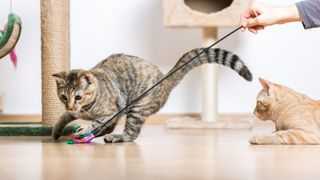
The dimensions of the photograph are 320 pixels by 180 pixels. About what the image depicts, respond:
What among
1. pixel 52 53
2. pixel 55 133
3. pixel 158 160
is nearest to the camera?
pixel 158 160

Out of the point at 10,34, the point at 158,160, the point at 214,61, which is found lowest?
the point at 158,160

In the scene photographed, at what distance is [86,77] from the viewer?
97.3 inches

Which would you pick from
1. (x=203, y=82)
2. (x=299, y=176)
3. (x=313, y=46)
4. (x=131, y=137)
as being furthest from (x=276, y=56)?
(x=299, y=176)

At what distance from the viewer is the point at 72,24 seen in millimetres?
3824

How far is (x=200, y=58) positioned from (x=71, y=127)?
617 mm

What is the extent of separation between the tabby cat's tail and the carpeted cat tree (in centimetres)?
69

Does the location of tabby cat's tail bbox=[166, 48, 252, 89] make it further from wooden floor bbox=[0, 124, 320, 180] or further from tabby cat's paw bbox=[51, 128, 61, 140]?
tabby cat's paw bbox=[51, 128, 61, 140]

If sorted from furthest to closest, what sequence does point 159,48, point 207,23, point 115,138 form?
point 159,48, point 207,23, point 115,138

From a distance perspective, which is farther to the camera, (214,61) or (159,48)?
(159,48)

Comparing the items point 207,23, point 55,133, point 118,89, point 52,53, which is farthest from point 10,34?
point 207,23

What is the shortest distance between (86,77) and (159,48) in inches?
54.7

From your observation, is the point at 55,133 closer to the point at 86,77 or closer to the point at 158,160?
the point at 86,77

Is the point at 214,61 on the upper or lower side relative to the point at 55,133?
upper

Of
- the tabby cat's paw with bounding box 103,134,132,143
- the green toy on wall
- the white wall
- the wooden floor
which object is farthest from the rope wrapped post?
the white wall
